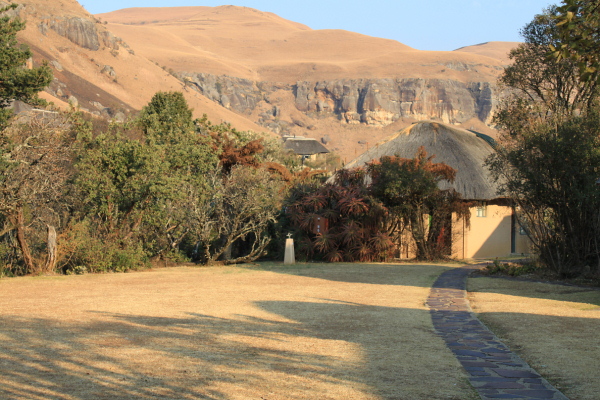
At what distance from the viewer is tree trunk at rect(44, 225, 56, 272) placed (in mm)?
15078

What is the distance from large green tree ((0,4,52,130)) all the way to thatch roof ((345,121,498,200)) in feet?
49.4

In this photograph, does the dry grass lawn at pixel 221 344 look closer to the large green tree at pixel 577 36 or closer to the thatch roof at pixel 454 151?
the large green tree at pixel 577 36

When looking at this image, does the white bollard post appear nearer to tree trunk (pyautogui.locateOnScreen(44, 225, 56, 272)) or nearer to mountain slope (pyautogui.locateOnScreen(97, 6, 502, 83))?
tree trunk (pyautogui.locateOnScreen(44, 225, 56, 272))

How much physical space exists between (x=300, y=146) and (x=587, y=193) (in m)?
61.4

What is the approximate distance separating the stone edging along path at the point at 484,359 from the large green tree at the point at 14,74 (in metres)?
10.4

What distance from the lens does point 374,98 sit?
117m

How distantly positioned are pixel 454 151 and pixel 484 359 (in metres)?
→ 20.4

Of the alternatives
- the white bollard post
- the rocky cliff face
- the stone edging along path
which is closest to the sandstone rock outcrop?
the rocky cliff face

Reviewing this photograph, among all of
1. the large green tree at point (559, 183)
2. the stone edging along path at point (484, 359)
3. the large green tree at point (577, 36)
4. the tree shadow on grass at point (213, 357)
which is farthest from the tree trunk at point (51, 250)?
the large green tree at point (577, 36)

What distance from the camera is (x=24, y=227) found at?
599 inches

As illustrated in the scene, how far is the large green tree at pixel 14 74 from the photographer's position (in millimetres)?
14234

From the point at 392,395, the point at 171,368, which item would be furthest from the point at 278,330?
the point at 392,395

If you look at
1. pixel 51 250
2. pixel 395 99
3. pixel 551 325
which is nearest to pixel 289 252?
pixel 51 250

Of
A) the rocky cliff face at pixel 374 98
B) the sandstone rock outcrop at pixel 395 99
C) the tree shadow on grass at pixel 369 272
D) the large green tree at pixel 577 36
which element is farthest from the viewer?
the sandstone rock outcrop at pixel 395 99
